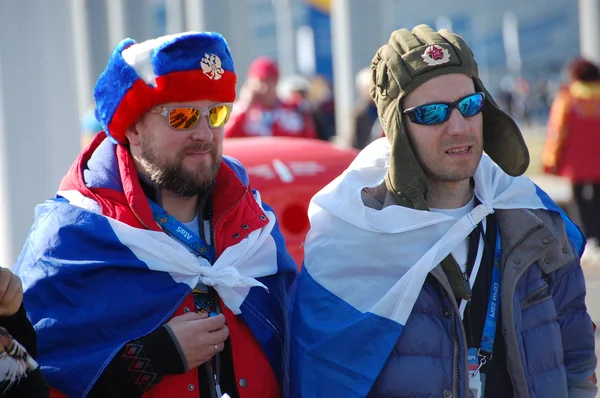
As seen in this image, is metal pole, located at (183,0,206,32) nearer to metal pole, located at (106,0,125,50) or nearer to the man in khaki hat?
metal pole, located at (106,0,125,50)

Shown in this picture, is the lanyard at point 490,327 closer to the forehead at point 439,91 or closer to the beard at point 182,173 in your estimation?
the forehead at point 439,91

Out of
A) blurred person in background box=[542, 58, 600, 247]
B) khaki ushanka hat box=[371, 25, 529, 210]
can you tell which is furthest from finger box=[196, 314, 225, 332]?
blurred person in background box=[542, 58, 600, 247]

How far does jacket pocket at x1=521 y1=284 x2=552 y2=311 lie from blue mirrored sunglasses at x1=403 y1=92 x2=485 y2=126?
591 mm

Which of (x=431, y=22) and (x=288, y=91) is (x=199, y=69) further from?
(x=431, y=22)

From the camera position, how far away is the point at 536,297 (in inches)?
124

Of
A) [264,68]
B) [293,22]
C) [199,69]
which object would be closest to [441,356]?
[199,69]

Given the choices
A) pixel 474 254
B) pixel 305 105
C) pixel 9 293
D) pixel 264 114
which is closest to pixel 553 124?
pixel 305 105

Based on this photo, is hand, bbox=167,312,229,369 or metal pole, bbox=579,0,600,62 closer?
hand, bbox=167,312,229,369

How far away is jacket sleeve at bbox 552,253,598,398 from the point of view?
326 centimetres

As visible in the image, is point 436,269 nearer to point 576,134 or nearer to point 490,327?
point 490,327

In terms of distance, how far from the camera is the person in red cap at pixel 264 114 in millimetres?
8469

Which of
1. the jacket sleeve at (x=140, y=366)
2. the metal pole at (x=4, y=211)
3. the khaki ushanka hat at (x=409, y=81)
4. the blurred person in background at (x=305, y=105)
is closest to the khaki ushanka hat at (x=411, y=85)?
the khaki ushanka hat at (x=409, y=81)

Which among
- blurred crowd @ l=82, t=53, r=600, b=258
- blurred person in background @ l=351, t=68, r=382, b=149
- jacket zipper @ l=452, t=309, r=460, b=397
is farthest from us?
blurred person in background @ l=351, t=68, r=382, b=149

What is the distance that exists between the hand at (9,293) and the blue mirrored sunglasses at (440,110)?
134 centimetres
